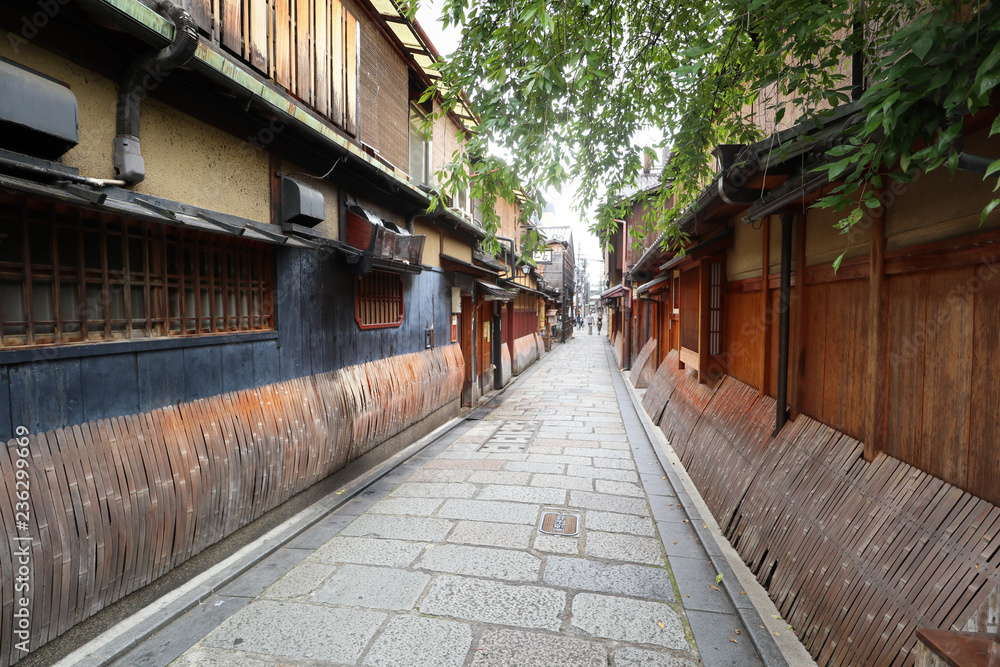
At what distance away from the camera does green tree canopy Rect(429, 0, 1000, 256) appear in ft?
6.77

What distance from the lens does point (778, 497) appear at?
14.8 ft

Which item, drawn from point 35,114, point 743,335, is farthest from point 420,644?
point 743,335

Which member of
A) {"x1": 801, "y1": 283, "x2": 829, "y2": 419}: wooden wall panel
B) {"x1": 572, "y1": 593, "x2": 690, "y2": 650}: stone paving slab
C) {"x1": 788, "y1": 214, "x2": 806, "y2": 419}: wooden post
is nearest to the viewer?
{"x1": 572, "y1": 593, "x2": 690, "y2": 650}: stone paving slab

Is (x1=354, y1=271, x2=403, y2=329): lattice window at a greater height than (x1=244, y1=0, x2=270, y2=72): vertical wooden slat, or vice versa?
(x1=244, y1=0, x2=270, y2=72): vertical wooden slat

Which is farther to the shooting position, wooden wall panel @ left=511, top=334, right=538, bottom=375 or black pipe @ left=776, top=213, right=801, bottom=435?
wooden wall panel @ left=511, top=334, right=538, bottom=375

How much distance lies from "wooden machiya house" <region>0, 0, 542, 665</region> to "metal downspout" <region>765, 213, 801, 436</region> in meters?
5.24

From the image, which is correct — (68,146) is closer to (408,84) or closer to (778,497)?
(778,497)

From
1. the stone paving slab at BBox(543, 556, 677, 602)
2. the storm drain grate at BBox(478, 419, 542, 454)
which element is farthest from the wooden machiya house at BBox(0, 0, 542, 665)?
the stone paving slab at BBox(543, 556, 677, 602)

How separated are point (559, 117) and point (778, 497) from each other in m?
4.21

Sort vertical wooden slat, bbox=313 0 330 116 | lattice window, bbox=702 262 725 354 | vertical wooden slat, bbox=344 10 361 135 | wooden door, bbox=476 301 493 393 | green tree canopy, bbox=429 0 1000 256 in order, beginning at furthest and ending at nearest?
wooden door, bbox=476 301 493 393
lattice window, bbox=702 262 725 354
vertical wooden slat, bbox=344 10 361 135
vertical wooden slat, bbox=313 0 330 116
green tree canopy, bbox=429 0 1000 256

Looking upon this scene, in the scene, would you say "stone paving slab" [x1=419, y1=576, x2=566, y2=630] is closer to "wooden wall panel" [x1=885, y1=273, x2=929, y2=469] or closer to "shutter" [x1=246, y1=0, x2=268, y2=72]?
"wooden wall panel" [x1=885, y1=273, x2=929, y2=469]

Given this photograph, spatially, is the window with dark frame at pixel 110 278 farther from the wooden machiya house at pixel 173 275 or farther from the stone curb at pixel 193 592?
the stone curb at pixel 193 592

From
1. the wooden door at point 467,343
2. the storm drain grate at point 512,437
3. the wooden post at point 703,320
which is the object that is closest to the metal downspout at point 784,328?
the wooden post at point 703,320

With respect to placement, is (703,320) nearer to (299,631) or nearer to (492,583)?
(492,583)
